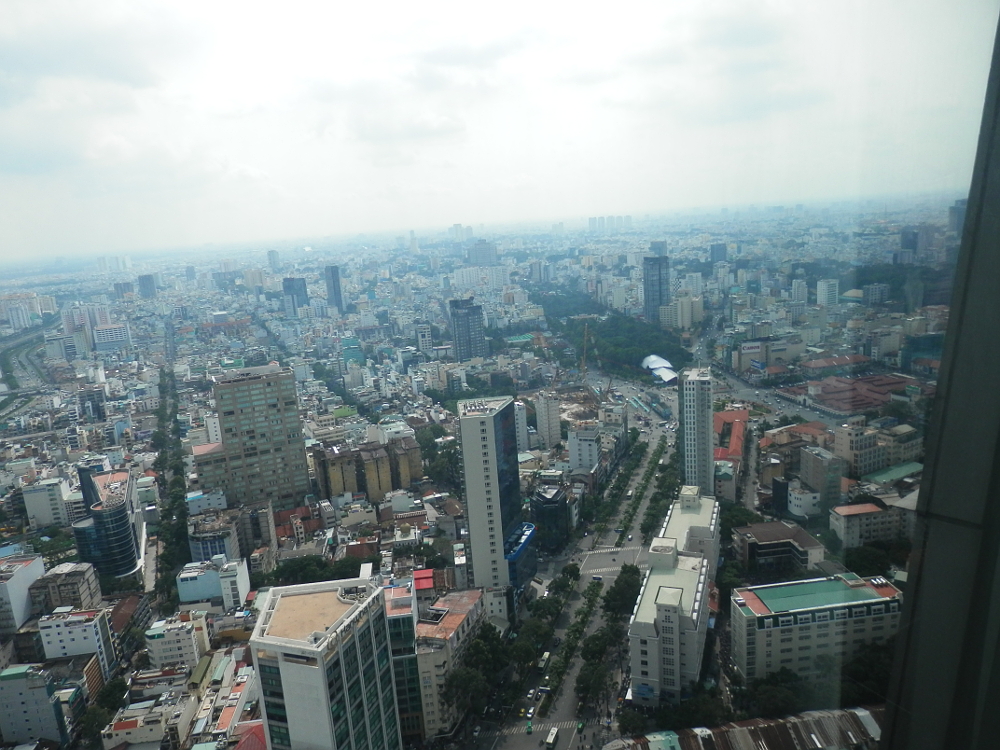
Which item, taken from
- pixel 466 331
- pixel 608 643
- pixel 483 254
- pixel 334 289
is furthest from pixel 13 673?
pixel 483 254

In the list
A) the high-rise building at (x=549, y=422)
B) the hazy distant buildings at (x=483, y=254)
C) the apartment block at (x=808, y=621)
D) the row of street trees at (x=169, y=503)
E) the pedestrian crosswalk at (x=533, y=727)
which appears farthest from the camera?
the hazy distant buildings at (x=483, y=254)

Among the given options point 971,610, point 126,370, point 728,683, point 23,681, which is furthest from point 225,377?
point 971,610

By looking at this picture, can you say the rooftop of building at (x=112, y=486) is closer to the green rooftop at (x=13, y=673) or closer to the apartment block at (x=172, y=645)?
the apartment block at (x=172, y=645)

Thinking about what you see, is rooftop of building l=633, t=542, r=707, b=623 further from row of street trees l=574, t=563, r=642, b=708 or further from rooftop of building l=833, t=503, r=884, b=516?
rooftop of building l=833, t=503, r=884, b=516

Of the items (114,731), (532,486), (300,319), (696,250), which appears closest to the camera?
(114,731)

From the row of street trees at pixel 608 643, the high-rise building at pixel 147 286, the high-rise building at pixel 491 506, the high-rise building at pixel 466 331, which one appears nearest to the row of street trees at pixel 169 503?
the high-rise building at pixel 491 506

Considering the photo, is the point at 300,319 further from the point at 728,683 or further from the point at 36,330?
the point at 728,683

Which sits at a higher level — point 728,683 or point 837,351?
point 837,351
